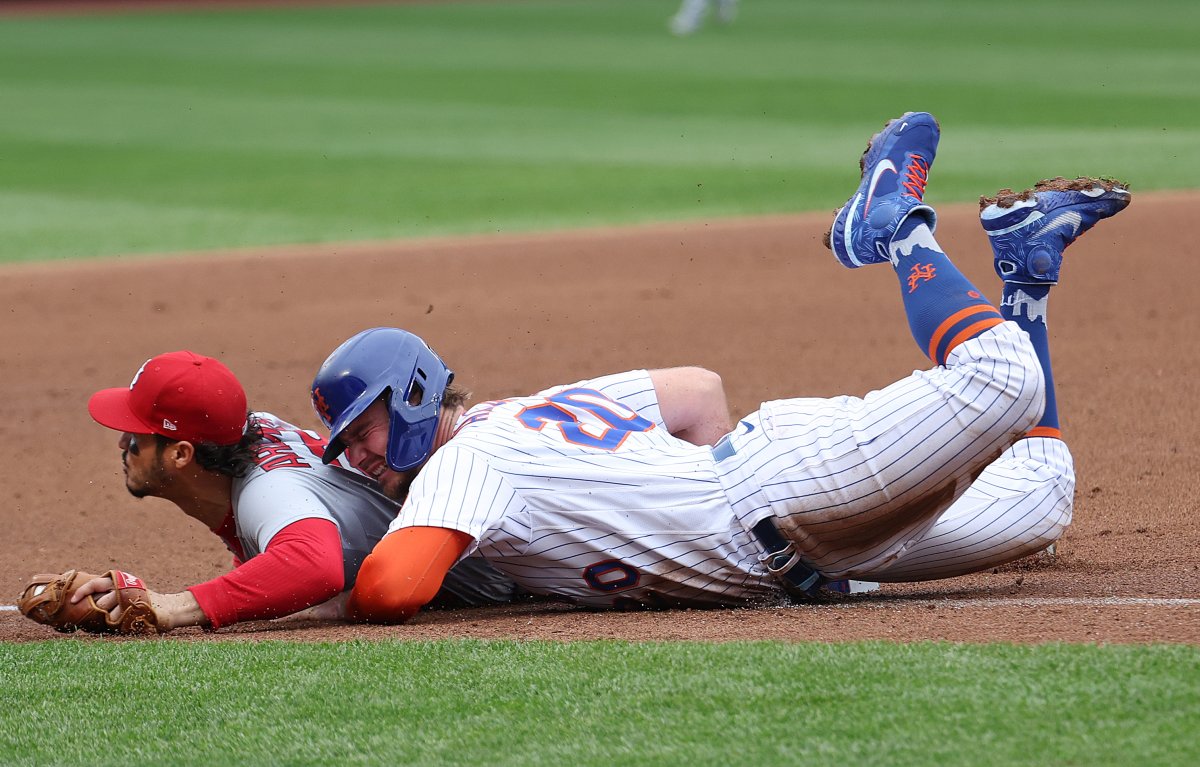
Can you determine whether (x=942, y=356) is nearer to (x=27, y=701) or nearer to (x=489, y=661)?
(x=489, y=661)

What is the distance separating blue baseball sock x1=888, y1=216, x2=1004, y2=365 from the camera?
3.73 metres

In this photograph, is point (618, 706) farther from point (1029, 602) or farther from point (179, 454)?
point (179, 454)

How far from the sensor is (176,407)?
3.86 metres

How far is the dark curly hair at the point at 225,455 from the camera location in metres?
3.88

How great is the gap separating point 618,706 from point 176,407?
1.53 m

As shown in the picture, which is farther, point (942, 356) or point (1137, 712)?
point (942, 356)

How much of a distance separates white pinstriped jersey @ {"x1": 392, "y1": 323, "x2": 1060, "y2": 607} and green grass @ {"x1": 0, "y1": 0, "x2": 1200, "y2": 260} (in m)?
7.54

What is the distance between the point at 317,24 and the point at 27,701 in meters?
24.5

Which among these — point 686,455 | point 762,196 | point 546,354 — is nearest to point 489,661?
point 686,455

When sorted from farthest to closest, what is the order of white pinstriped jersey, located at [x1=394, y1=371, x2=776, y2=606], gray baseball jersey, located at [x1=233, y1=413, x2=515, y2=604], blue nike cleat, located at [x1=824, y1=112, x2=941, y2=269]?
blue nike cleat, located at [x1=824, y1=112, x2=941, y2=269] → gray baseball jersey, located at [x1=233, y1=413, x2=515, y2=604] → white pinstriped jersey, located at [x1=394, y1=371, x2=776, y2=606]

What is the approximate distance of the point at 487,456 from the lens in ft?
12.1

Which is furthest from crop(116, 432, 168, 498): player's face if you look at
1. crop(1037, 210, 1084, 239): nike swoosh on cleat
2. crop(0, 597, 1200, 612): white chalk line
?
crop(1037, 210, 1084, 239): nike swoosh on cleat

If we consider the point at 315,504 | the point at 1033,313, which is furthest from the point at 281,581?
the point at 1033,313

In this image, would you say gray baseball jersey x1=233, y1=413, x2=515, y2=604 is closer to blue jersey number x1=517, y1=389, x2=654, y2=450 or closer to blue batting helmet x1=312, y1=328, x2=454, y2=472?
blue batting helmet x1=312, y1=328, x2=454, y2=472
